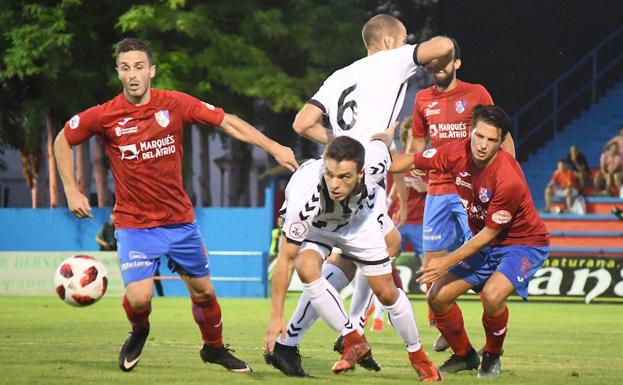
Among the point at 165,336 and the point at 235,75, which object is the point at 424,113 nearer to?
the point at 165,336

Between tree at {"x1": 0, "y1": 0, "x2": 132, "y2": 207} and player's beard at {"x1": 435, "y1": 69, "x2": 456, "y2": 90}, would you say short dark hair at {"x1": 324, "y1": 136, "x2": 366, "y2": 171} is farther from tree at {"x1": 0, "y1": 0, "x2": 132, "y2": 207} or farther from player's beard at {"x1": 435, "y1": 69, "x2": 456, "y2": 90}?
tree at {"x1": 0, "y1": 0, "x2": 132, "y2": 207}

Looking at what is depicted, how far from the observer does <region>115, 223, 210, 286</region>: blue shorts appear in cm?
953

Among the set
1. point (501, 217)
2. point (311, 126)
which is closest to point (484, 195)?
point (501, 217)

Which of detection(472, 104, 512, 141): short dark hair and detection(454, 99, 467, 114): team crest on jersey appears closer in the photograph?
detection(472, 104, 512, 141): short dark hair

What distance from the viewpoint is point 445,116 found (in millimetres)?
12180

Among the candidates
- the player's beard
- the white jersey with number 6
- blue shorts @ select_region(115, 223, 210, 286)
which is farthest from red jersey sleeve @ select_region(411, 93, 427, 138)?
blue shorts @ select_region(115, 223, 210, 286)

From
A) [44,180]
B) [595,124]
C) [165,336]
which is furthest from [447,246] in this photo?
[44,180]

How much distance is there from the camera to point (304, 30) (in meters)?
31.9

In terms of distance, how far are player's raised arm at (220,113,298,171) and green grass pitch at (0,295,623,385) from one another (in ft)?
4.92

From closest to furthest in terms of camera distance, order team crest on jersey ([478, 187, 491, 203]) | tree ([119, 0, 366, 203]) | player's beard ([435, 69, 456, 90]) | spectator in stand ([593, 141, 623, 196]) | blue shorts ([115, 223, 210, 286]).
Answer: team crest on jersey ([478, 187, 491, 203]), blue shorts ([115, 223, 210, 286]), player's beard ([435, 69, 456, 90]), spectator in stand ([593, 141, 623, 196]), tree ([119, 0, 366, 203])

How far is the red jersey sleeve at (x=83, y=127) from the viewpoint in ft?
31.6

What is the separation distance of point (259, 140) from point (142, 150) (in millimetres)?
919

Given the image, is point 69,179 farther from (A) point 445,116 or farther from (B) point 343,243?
(A) point 445,116

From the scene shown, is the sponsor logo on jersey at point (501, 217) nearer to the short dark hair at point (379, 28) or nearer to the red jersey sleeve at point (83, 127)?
the short dark hair at point (379, 28)
